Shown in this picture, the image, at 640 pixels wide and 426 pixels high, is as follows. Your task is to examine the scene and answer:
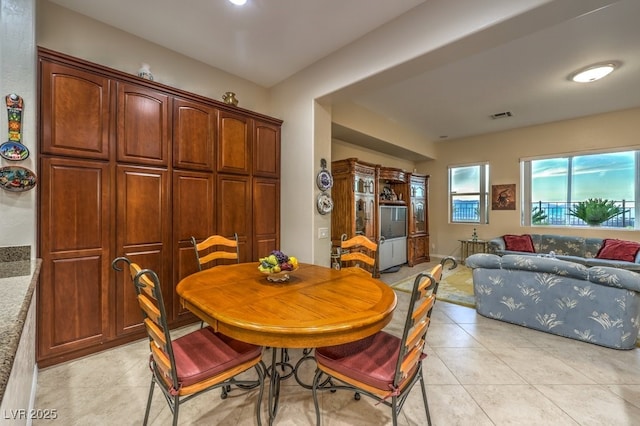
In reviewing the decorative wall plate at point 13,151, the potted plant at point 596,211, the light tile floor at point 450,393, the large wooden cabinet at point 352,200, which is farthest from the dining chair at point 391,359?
the potted plant at point 596,211

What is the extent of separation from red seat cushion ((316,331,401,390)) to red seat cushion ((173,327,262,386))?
1.39ft

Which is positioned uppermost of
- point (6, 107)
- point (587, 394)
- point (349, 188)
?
point (6, 107)

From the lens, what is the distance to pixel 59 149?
2.04 m

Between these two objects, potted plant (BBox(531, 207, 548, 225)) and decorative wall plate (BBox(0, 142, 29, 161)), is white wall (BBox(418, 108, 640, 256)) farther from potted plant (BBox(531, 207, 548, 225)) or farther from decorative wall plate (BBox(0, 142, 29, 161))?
decorative wall plate (BBox(0, 142, 29, 161))

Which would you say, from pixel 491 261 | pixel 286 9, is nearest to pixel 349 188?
pixel 491 261

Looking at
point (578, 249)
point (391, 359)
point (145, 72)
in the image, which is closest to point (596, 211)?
point (578, 249)

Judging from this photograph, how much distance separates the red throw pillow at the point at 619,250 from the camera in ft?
13.4

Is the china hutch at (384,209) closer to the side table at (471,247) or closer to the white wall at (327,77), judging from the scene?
the side table at (471,247)

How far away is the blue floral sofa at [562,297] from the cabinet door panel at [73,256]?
12.4 ft

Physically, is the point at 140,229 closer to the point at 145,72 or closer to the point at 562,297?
the point at 145,72

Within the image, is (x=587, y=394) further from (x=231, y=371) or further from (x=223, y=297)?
(x=223, y=297)

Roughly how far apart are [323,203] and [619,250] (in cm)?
484

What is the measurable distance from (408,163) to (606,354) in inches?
210

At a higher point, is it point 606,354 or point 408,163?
point 408,163
